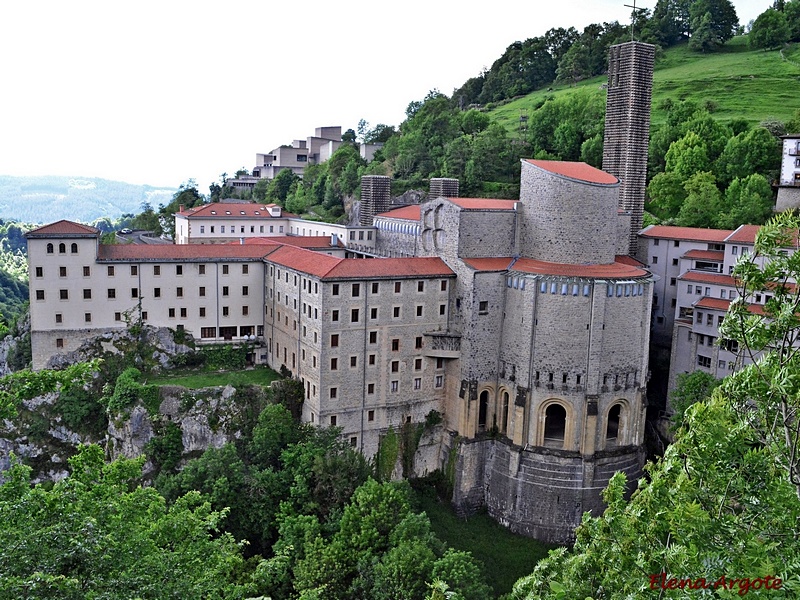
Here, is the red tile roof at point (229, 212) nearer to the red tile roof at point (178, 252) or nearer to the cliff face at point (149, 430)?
the red tile roof at point (178, 252)

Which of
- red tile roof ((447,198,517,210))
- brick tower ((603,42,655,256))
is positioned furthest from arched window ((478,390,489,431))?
brick tower ((603,42,655,256))

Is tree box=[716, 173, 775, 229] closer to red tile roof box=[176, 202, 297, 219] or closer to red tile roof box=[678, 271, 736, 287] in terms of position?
red tile roof box=[678, 271, 736, 287]

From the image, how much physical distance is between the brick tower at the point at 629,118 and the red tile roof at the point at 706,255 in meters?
6.08

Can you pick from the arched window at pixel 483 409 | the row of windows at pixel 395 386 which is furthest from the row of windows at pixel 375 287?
the arched window at pixel 483 409

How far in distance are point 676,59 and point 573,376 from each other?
109 metres

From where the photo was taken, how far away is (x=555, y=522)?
50.2 m

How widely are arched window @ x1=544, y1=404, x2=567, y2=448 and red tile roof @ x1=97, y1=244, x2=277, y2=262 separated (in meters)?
26.6

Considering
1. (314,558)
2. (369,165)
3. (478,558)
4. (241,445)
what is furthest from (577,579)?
(369,165)

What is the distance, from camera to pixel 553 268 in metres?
51.2

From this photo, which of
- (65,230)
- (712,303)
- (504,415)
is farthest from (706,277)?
(65,230)

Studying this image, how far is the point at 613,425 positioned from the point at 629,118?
27304mm

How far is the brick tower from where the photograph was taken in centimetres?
6288

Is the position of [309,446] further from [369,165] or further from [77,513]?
[369,165]

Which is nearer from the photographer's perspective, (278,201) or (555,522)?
(555,522)
